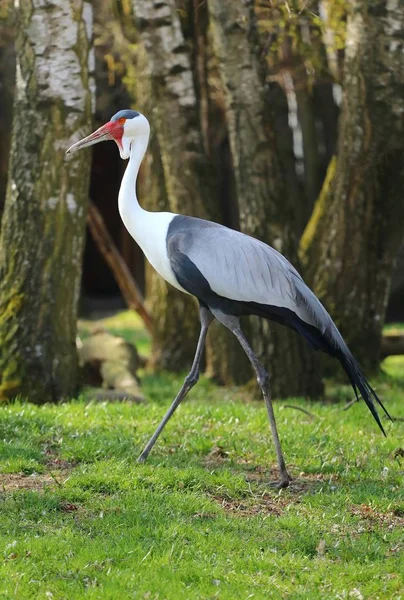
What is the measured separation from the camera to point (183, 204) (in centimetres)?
990

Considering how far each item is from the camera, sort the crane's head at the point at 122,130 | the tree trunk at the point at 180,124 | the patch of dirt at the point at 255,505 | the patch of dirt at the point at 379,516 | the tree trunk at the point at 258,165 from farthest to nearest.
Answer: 1. the tree trunk at the point at 180,124
2. the tree trunk at the point at 258,165
3. the crane's head at the point at 122,130
4. the patch of dirt at the point at 255,505
5. the patch of dirt at the point at 379,516

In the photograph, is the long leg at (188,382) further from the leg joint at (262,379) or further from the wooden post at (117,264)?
the wooden post at (117,264)

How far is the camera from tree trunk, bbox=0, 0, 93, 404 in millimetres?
7734

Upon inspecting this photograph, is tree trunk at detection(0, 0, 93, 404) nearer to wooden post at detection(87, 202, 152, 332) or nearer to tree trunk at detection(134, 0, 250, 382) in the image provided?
tree trunk at detection(134, 0, 250, 382)

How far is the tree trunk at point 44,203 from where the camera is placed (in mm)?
7734

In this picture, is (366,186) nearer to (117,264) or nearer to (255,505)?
(117,264)

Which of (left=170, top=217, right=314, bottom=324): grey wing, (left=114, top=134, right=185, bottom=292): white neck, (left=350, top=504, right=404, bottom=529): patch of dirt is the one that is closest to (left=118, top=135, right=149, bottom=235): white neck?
(left=114, top=134, right=185, bottom=292): white neck

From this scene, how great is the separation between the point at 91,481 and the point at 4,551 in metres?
1.03

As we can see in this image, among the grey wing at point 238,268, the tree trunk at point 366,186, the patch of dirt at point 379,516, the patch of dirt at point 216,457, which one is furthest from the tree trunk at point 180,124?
the patch of dirt at point 379,516

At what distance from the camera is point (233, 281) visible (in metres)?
6.16

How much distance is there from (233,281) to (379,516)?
1.60 meters

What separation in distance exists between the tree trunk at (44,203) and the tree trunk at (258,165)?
1329 millimetres

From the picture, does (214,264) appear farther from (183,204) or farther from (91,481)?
(183,204)

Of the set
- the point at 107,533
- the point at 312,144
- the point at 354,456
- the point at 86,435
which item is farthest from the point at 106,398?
the point at 312,144
